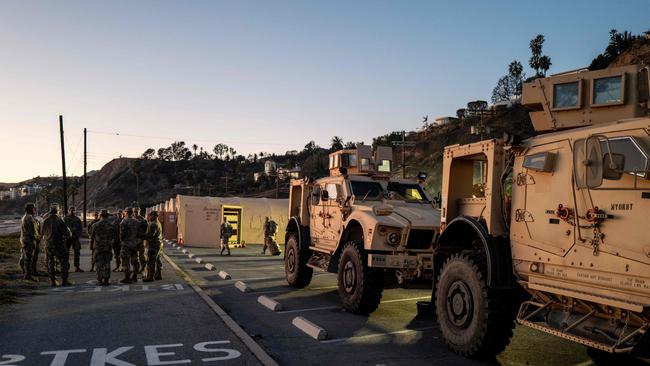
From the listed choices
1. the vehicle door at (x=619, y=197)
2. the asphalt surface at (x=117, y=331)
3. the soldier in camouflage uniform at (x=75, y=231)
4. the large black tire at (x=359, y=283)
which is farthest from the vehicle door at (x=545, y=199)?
the soldier in camouflage uniform at (x=75, y=231)

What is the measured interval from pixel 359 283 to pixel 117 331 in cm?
389

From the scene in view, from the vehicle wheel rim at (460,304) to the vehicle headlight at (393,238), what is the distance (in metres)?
2.23

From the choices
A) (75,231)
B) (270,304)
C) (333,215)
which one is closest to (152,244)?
(75,231)

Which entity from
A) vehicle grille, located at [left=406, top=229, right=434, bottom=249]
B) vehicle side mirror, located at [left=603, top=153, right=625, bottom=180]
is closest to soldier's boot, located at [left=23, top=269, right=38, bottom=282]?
vehicle grille, located at [left=406, top=229, right=434, bottom=249]

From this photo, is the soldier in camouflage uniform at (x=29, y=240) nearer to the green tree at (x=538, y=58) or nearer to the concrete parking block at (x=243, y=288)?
the concrete parking block at (x=243, y=288)

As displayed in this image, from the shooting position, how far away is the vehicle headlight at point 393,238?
909 centimetres

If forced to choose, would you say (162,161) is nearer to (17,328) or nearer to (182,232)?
(182,232)

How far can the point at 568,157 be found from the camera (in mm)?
5707

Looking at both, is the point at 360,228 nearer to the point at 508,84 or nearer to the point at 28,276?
the point at 28,276

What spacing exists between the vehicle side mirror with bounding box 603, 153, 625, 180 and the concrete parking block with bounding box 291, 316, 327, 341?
4.33 metres

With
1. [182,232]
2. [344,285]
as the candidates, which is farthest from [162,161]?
[344,285]

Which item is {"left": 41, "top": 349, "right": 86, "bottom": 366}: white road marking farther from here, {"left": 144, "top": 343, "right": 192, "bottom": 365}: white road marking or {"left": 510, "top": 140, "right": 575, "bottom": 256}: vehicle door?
{"left": 510, "top": 140, "right": 575, "bottom": 256}: vehicle door

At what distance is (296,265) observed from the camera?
510 inches

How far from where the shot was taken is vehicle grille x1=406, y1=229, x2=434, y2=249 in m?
9.19
